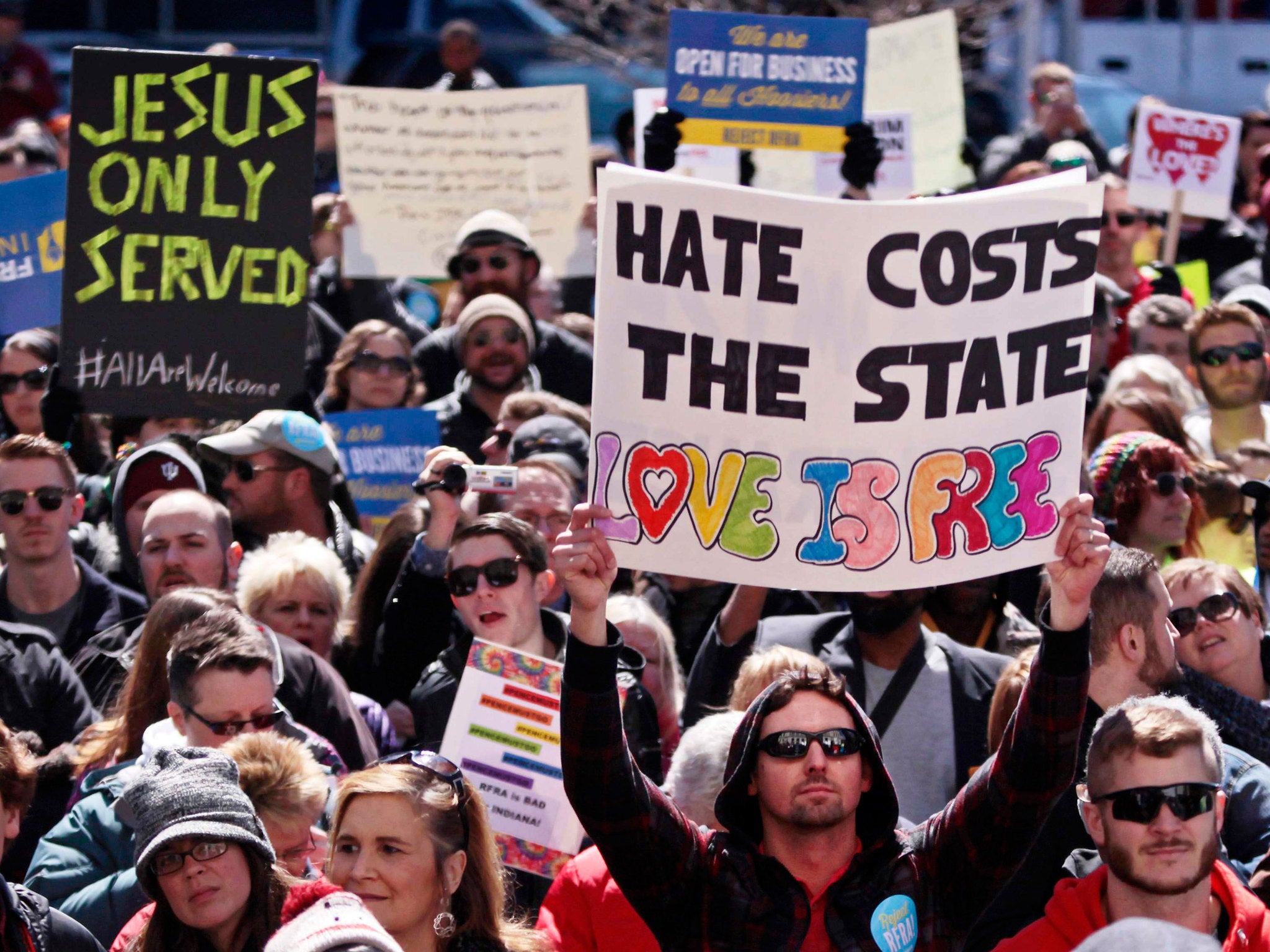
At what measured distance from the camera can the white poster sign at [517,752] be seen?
458 centimetres

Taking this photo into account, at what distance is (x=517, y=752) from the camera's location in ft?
15.1

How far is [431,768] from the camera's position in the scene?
3.99m

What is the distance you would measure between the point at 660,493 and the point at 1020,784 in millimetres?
863

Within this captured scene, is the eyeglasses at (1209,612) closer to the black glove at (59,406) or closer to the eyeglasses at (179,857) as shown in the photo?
the eyeglasses at (179,857)

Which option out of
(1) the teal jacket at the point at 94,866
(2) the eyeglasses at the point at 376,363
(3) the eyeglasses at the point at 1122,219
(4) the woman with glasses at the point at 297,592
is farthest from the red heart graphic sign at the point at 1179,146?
(1) the teal jacket at the point at 94,866

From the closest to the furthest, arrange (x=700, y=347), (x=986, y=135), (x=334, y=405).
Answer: (x=700, y=347)
(x=334, y=405)
(x=986, y=135)

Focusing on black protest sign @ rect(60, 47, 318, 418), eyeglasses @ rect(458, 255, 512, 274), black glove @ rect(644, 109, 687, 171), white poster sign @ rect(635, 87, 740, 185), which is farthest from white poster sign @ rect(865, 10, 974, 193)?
black protest sign @ rect(60, 47, 318, 418)

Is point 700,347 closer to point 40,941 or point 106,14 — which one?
point 40,941

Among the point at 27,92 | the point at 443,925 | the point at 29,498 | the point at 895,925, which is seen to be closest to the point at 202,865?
the point at 443,925

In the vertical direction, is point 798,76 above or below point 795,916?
above

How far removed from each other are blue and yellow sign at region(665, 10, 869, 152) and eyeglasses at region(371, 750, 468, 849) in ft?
14.4

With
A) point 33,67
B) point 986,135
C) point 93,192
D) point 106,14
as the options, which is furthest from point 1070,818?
point 106,14

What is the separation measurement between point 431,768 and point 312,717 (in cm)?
99

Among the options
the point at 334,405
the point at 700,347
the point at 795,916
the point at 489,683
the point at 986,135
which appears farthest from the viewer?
the point at 986,135
